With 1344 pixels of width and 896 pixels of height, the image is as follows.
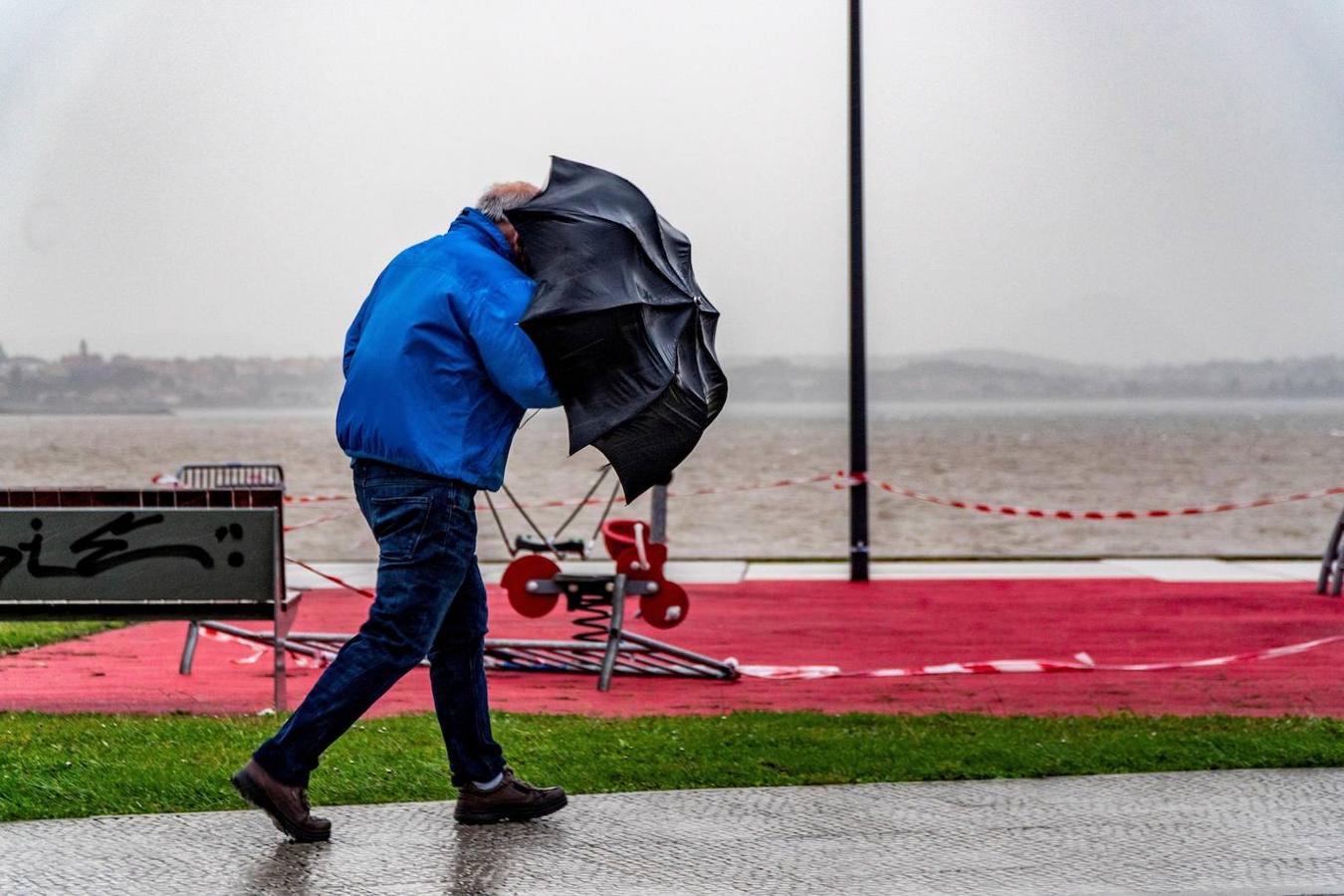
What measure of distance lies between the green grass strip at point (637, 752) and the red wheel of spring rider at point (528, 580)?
1.60 meters

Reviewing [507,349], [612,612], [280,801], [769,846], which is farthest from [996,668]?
[280,801]

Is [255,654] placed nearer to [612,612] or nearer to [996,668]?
[612,612]

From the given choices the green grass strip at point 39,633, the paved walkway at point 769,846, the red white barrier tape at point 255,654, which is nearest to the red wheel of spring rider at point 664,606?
the red white barrier tape at point 255,654

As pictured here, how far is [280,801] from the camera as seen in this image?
194 inches

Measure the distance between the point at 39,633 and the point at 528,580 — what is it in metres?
3.61

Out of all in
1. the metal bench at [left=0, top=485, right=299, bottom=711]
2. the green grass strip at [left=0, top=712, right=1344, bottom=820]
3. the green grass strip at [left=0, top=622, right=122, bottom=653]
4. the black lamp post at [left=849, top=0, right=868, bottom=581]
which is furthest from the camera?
the black lamp post at [left=849, top=0, right=868, bottom=581]

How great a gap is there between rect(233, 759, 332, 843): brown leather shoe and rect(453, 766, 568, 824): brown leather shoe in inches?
19.6

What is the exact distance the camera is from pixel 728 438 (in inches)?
5876

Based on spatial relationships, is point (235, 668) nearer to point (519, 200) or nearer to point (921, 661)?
point (921, 661)

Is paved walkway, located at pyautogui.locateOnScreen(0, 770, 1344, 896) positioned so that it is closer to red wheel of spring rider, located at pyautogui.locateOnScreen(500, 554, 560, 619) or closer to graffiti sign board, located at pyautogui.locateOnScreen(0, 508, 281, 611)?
graffiti sign board, located at pyautogui.locateOnScreen(0, 508, 281, 611)

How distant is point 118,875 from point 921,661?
5.88 m

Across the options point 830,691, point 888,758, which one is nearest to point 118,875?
point 888,758

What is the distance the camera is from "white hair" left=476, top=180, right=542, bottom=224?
207 inches

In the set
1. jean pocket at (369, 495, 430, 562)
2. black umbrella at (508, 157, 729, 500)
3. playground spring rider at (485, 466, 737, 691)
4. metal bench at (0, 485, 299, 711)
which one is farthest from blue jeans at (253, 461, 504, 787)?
playground spring rider at (485, 466, 737, 691)
